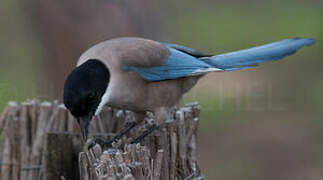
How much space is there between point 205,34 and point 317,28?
6.46ft

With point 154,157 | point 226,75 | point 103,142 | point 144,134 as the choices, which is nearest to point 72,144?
point 103,142

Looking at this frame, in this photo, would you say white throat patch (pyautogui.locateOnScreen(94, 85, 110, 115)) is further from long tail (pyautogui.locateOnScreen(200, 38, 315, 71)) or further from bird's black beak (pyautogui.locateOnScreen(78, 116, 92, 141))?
long tail (pyautogui.locateOnScreen(200, 38, 315, 71))

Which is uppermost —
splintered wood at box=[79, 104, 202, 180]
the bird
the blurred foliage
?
the blurred foliage

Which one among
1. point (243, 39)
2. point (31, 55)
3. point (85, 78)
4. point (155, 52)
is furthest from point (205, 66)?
point (31, 55)

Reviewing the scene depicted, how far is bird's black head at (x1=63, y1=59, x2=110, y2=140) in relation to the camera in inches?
139

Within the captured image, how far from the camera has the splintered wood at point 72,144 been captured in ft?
10.5

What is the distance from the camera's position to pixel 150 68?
4191 millimetres

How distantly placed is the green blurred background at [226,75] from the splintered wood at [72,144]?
18.7 inches

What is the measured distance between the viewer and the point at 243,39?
10047 millimetres

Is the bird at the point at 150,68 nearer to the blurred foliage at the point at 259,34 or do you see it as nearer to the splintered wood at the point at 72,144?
the splintered wood at the point at 72,144

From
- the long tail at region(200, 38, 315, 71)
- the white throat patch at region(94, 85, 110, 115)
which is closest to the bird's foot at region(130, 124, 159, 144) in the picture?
the white throat patch at region(94, 85, 110, 115)

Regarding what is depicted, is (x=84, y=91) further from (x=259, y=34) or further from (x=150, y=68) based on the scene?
(x=259, y=34)

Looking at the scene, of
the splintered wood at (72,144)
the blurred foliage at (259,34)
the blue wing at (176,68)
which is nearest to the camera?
the splintered wood at (72,144)

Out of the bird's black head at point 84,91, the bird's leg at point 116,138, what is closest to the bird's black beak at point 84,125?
the bird's black head at point 84,91
